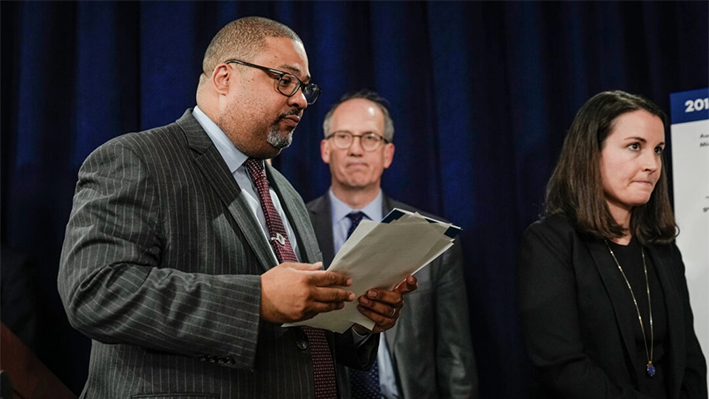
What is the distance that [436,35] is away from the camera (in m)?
3.48

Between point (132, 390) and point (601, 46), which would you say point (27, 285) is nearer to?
point (132, 390)

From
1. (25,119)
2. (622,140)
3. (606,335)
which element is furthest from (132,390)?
(25,119)

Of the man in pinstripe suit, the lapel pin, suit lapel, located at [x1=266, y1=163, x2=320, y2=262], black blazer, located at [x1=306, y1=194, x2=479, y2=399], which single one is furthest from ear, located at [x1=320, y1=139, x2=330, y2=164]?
the lapel pin

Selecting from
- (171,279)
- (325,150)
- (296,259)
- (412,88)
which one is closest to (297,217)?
(296,259)

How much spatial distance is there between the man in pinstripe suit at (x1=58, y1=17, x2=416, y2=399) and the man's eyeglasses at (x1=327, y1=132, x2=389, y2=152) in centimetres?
128

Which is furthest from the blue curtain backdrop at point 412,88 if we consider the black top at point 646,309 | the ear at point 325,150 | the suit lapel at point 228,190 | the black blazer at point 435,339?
the suit lapel at point 228,190

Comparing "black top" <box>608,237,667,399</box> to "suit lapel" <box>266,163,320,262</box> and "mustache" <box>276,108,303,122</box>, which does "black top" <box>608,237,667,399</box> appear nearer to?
"suit lapel" <box>266,163,320,262</box>

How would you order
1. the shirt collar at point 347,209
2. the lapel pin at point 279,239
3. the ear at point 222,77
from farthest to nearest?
the shirt collar at point 347,209 < the ear at point 222,77 < the lapel pin at point 279,239

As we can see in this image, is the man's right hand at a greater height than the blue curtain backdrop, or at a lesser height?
lesser

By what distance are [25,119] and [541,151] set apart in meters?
2.25

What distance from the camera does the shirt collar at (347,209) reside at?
3088 mm

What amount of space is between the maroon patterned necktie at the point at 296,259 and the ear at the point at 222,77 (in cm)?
18

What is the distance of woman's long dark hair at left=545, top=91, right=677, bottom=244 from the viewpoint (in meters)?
2.49

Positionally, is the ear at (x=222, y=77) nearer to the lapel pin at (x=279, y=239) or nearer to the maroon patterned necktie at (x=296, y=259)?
the maroon patterned necktie at (x=296, y=259)
